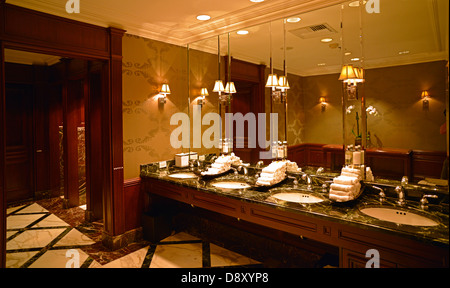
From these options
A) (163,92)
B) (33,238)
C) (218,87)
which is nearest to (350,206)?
(218,87)

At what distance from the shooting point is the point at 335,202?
2.12 metres

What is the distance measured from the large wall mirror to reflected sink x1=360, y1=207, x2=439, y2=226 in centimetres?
50

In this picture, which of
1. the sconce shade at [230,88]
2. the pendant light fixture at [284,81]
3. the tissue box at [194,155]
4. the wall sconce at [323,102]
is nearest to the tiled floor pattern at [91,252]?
the tissue box at [194,155]

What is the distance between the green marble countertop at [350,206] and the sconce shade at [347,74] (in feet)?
2.94

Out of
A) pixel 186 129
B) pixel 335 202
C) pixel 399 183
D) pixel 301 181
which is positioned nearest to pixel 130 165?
pixel 186 129

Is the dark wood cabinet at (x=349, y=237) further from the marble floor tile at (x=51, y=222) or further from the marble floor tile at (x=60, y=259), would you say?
the marble floor tile at (x=51, y=222)

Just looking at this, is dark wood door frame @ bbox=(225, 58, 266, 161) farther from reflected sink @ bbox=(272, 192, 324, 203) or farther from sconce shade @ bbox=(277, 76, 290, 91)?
reflected sink @ bbox=(272, 192, 324, 203)

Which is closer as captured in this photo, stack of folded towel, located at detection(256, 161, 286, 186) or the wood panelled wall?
the wood panelled wall

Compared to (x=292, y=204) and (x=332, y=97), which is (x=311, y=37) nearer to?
(x=332, y=97)

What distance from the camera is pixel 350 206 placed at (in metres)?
2.09

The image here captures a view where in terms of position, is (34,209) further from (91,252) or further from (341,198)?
(341,198)

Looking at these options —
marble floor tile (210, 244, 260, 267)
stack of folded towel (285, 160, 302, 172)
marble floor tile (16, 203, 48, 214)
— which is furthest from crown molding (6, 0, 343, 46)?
marble floor tile (16, 203, 48, 214)

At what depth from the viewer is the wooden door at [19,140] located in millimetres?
5188

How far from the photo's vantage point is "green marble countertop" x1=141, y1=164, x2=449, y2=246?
63.4 inches
